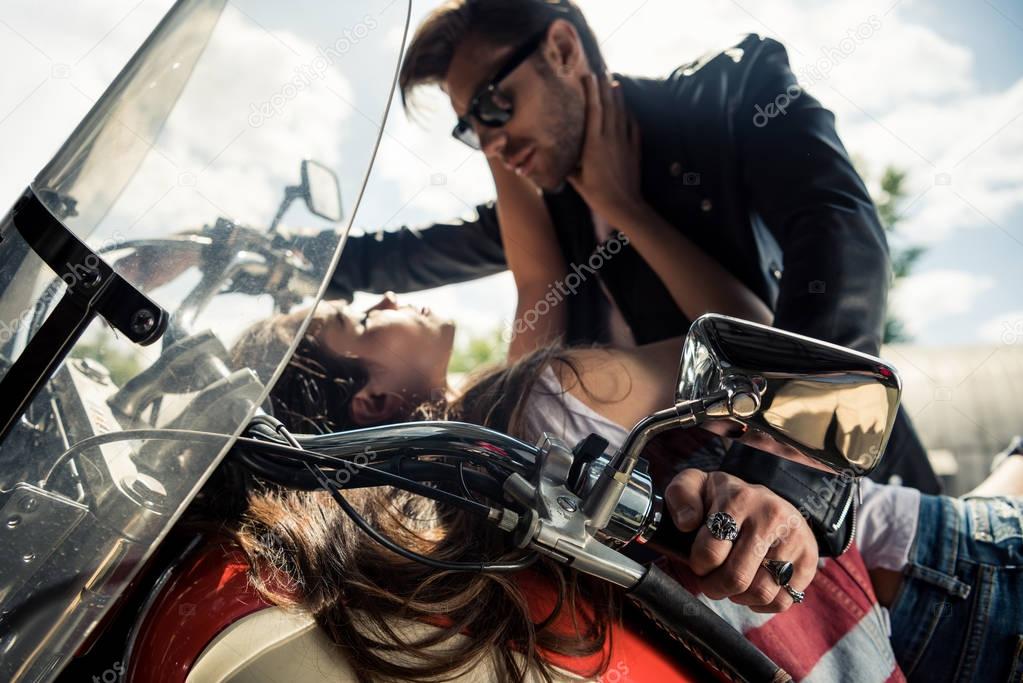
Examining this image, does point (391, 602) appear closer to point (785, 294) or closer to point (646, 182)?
point (785, 294)

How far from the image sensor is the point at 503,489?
78 centimetres

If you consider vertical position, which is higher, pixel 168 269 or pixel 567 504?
pixel 168 269

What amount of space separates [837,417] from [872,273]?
1.03 meters

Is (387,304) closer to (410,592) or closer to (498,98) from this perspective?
(498,98)

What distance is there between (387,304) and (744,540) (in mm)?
1115

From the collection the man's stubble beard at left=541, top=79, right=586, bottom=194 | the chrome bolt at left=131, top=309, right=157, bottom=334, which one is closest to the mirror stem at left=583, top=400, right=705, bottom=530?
the chrome bolt at left=131, top=309, right=157, bottom=334

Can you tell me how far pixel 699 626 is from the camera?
2.63ft

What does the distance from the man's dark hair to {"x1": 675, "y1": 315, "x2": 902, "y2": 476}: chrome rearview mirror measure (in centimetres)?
183

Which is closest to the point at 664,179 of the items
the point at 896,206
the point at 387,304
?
the point at 387,304

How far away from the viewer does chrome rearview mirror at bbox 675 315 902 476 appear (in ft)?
2.11

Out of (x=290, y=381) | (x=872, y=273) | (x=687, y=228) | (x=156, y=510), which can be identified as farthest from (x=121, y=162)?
(x=687, y=228)

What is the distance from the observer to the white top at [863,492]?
1237 millimetres

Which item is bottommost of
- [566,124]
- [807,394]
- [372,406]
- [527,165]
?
[372,406]

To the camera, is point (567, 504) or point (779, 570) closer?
point (567, 504)
